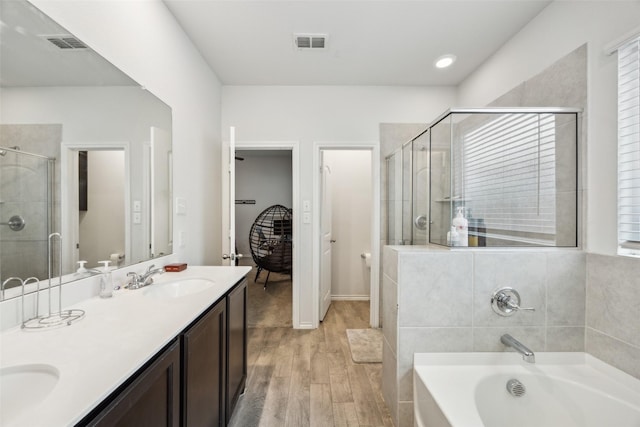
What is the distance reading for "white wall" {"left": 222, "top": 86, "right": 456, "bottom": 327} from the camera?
2.80m

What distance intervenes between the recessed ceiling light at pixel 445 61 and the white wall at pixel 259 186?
134 inches

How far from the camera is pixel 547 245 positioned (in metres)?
1.55

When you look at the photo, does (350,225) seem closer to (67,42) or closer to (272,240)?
(272,240)

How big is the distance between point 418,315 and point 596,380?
2.85 ft

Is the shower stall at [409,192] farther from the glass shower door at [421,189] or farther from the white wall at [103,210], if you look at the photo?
the white wall at [103,210]

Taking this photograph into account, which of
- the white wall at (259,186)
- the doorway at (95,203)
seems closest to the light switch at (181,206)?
the doorway at (95,203)

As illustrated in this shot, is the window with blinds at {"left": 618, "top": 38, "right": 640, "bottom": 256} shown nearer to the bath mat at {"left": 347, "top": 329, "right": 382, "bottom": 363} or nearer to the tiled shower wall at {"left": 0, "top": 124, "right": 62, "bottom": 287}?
the bath mat at {"left": 347, "top": 329, "right": 382, "bottom": 363}

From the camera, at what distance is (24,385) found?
664mm

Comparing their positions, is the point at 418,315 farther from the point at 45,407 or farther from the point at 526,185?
the point at 45,407

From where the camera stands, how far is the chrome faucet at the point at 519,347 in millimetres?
1221

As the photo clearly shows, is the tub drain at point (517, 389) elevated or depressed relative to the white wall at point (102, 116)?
depressed

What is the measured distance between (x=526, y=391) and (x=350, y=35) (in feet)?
8.27

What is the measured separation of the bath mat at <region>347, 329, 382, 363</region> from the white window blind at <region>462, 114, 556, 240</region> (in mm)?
1456

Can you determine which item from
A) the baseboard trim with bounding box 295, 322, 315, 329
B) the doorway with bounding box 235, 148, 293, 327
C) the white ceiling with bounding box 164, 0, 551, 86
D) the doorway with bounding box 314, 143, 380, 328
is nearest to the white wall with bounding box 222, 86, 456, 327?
the baseboard trim with bounding box 295, 322, 315, 329
